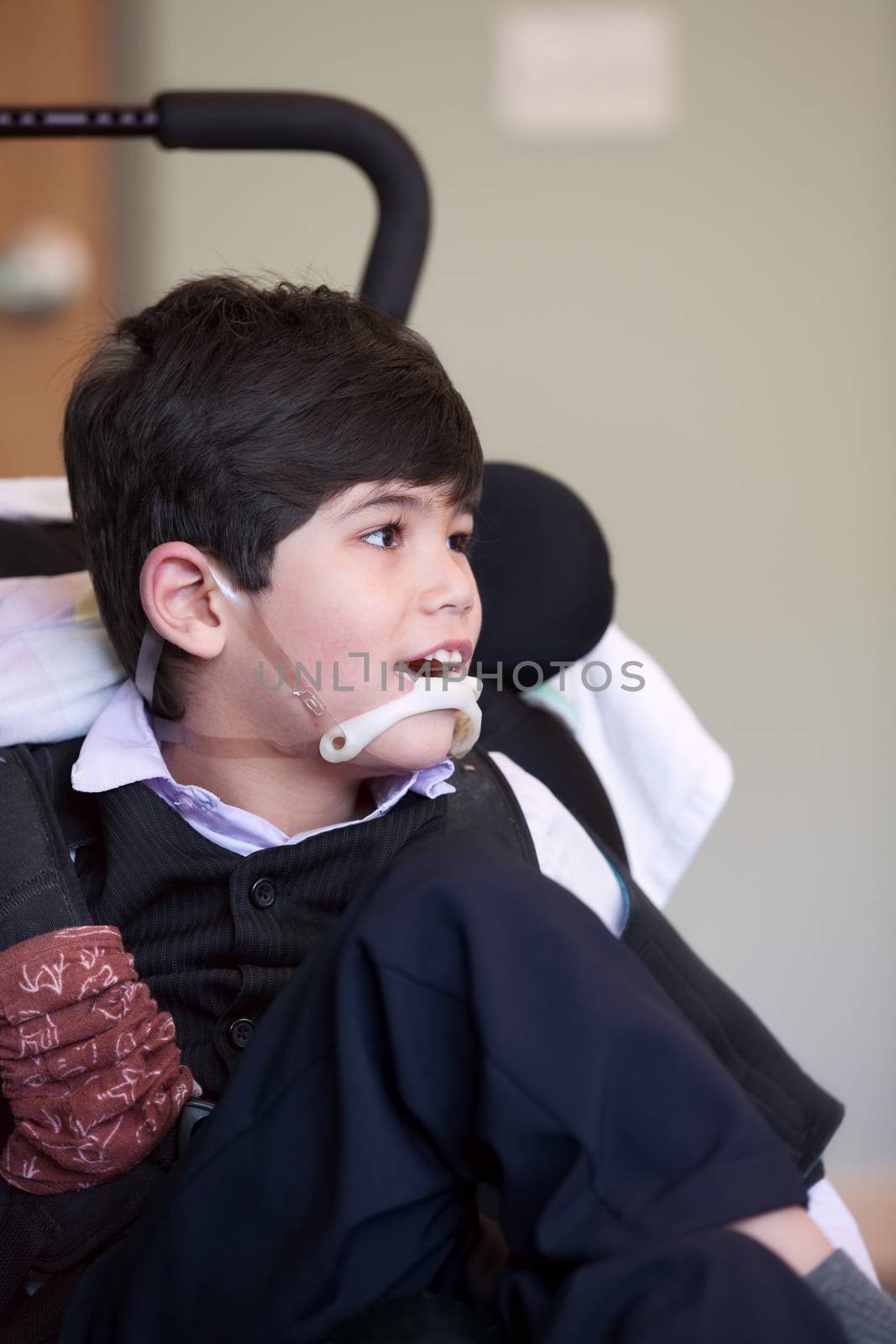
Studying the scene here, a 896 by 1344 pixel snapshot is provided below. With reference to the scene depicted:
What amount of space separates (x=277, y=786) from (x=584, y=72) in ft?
4.48

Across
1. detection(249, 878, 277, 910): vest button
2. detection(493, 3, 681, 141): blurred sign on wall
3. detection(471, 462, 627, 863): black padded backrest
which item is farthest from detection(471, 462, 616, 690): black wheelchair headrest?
detection(493, 3, 681, 141): blurred sign on wall

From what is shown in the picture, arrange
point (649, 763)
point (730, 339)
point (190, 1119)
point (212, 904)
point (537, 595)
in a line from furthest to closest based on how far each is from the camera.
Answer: point (730, 339)
point (649, 763)
point (537, 595)
point (212, 904)
point (190, 1119)

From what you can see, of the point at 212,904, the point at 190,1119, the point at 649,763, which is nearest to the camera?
the point at 190,1119

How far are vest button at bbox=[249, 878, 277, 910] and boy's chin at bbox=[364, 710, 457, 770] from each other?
0.09 meters

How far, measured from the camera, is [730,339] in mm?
1761

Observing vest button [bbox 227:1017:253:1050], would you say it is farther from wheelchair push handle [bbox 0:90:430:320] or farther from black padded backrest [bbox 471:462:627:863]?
wheelchair push handle [bbox 0:90:430:320]

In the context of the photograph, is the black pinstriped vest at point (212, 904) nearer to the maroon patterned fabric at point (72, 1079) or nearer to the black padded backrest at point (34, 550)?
the maroon patterned fabric at point (72, 1079)

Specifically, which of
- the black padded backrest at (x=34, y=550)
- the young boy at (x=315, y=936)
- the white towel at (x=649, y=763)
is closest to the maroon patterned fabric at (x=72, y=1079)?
the young boy at (x=315, y=936)

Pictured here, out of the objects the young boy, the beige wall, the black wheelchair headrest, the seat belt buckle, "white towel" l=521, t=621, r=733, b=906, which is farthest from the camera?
the beige wall

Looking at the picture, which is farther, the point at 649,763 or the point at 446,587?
the point at 649,763

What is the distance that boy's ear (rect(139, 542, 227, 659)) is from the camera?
790 mm

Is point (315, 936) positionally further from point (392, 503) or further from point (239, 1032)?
point (392, 503)

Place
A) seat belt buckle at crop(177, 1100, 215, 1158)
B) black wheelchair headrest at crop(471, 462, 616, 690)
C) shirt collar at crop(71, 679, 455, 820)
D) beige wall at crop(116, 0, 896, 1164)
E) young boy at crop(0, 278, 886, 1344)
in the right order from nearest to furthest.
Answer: young boy at crop(0, 278, 886, 1344) → seat belt buckle at crop(177, 1100, 215, 1158) → shirt collar at crop(71, 679, 455, 820) → black wheelchair headrest at crop(471, 462, 616, 690) → beige wall at crop(116, 0, 896, 1164)

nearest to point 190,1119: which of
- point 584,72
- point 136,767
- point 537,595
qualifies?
point 136,767
